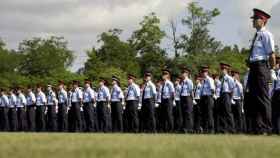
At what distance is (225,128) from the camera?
1889cm

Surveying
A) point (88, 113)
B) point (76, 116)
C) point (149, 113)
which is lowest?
point (76, 116)

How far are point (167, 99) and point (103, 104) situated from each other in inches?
177

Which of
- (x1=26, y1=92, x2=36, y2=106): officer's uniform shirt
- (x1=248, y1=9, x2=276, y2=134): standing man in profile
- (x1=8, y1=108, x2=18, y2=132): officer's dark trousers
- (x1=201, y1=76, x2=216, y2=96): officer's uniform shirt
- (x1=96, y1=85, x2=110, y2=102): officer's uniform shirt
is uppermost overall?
(x1=248, y1=9, x2=276, y2=134): standing man in profile

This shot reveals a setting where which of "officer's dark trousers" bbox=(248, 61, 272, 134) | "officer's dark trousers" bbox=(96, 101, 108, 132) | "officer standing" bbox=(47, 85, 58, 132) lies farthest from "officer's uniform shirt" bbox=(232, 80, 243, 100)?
"officer standing" bbox=(47, 85, 58, 132)

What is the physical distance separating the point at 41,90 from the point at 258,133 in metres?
18.7

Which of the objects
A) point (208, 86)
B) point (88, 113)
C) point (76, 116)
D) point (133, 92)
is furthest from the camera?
point (76, 116)

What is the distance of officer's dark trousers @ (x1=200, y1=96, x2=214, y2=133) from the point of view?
2058cm

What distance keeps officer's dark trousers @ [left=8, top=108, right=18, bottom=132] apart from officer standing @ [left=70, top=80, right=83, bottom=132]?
211 inches

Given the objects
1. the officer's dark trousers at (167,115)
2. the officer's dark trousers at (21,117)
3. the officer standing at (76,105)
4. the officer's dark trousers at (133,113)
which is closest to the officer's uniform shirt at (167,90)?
the officer's dark trousers at (167,115)

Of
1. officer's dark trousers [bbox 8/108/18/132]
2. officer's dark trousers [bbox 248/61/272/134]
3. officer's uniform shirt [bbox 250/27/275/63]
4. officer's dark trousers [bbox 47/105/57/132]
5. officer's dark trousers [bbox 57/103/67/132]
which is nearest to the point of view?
officer's uniform shirt [bbox 250/27/275/63]

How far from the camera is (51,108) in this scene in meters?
30.1

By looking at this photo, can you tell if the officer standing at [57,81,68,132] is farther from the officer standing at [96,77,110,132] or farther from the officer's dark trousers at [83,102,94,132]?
the officer standing at [96,77,110,132]

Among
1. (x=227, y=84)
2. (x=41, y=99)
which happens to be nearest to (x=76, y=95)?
(x=41, y=99)

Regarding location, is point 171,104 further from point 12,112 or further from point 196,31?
point 196,31
